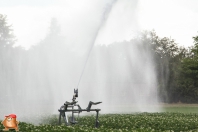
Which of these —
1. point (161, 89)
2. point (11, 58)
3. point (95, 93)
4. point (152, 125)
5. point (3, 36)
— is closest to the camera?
point (152, 125)

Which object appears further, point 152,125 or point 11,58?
point 11,58

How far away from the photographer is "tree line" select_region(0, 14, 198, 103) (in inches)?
1582

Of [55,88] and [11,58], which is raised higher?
[11,58]

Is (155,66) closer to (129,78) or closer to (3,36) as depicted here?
(129,78)

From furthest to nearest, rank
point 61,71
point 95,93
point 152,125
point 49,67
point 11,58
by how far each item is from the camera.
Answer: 1. point 11,58
2. point 95,93
3. point 49,67
4. point 61,71
5. point 152,125

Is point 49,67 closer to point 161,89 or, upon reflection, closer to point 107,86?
point 107,86

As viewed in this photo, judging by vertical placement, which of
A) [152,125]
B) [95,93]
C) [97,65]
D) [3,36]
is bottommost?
[152,125]

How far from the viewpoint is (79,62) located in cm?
4012

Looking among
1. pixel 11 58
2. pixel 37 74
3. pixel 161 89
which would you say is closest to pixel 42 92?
pixel 37 74

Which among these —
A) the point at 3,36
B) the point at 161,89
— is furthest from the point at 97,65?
the point at 3,36

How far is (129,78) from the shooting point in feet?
206

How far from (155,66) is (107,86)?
18922mm

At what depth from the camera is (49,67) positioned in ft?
141

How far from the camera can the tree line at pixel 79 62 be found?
40188 mm
